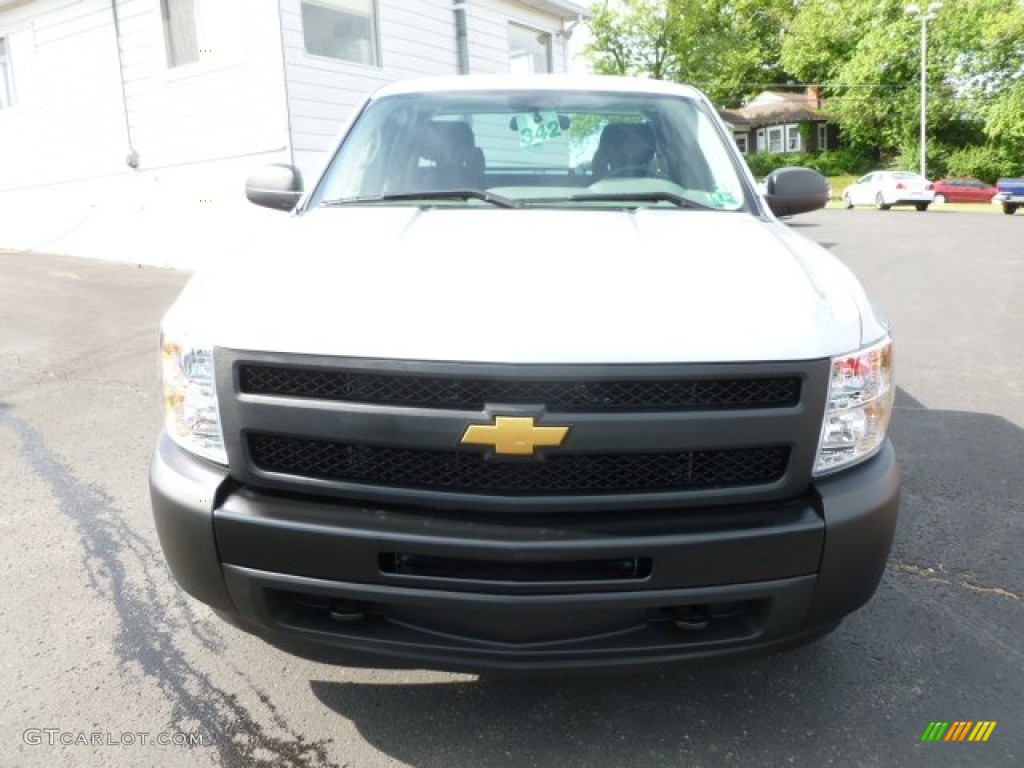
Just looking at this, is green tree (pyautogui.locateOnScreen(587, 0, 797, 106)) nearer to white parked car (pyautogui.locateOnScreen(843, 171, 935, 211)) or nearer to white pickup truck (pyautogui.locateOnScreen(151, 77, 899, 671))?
white parked car (pyautogui.locateOnScreen(843, 171, 935, 211))

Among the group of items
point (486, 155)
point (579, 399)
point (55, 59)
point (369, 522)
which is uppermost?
point (55, 59)

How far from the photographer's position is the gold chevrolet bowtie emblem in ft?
6.50

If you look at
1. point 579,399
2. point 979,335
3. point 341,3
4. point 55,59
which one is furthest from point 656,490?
point 55,59

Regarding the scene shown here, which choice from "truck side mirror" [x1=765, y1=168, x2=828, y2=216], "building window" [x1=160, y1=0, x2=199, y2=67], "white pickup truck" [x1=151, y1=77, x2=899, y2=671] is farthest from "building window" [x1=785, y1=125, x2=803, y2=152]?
"white pickup truck" [x1=151, y1=77, x2=899, y2=671]

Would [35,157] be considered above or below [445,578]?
above

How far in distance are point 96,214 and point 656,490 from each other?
44.6 ft

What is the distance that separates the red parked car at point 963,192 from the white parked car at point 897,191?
8.87ft

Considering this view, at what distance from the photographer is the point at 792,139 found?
2157 inches

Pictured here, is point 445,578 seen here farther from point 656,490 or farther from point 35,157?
point 35,157

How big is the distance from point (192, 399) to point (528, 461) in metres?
0.92

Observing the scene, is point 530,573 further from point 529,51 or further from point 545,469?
point 529,51

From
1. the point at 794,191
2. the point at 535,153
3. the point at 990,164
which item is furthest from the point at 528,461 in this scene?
the point at 990,164

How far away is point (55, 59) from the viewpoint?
43.7 ft

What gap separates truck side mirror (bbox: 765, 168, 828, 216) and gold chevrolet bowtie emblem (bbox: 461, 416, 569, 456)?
2.12m
